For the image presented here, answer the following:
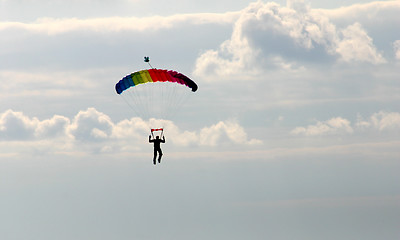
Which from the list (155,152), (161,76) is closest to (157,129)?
(155,152)

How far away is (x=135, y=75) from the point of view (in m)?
53.9

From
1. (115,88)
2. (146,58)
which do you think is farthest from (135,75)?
(146,58)

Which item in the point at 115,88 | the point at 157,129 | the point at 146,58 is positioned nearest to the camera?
the point at 146,58

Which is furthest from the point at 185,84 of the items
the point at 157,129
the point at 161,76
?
the point at 157,129

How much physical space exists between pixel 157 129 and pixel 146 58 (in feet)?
25.1

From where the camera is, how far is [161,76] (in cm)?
5388

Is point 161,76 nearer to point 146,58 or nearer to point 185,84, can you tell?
point 185,84

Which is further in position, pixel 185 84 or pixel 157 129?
pixel 185 84

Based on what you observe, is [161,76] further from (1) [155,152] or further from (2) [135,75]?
(1) [155,152]

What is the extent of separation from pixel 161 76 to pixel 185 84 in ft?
9.43

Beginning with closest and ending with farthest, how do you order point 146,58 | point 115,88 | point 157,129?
point 146,58 → point 157,129 → point 115,88

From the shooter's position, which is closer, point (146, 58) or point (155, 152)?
point (146, 58)

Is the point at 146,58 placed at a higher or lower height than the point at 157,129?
higher

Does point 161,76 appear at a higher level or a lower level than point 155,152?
higher
